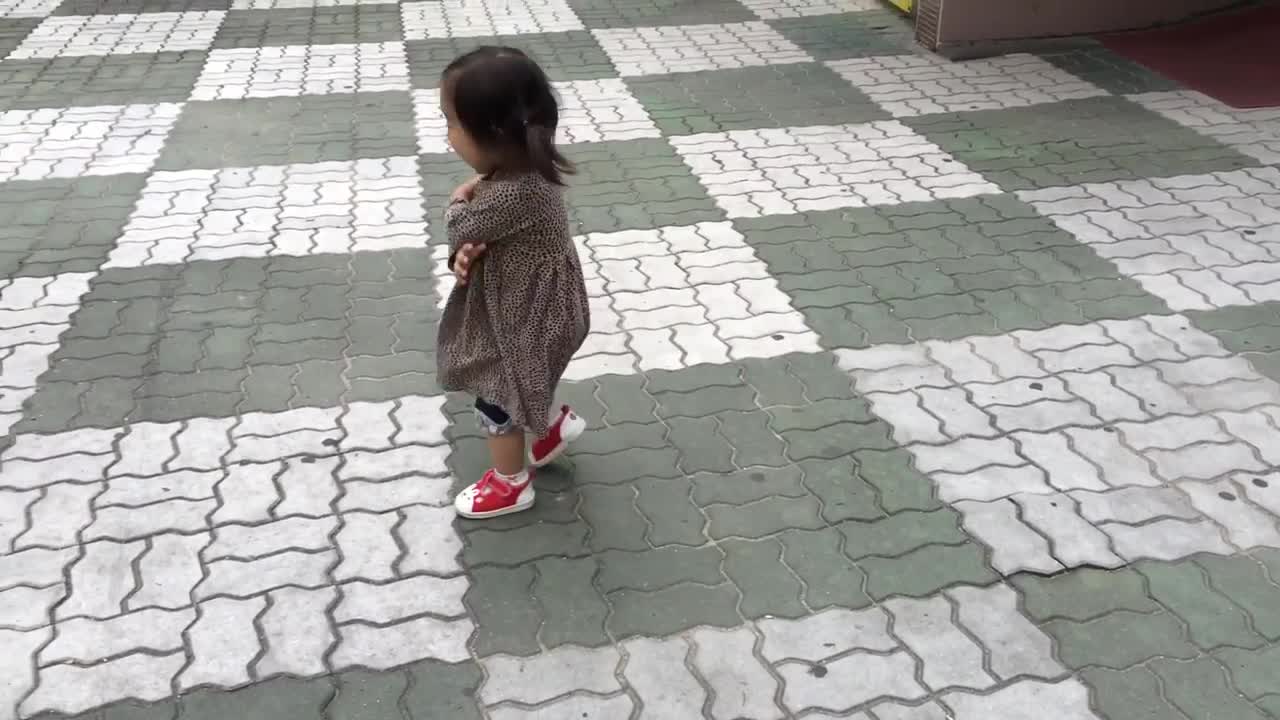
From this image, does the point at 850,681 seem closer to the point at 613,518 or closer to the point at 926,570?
the point at 926,570

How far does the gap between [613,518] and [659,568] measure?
0.29 meters

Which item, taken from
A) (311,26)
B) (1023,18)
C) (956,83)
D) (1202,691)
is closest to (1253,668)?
(1202,691)

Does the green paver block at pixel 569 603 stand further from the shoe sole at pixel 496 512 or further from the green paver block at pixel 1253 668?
the green paver block at pixel 1253 668

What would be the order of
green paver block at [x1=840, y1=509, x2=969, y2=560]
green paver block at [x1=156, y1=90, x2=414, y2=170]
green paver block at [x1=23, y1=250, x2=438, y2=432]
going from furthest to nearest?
green paver block at [x1=156, y1=90, x2=414, y2=170] → green paver block at [x1=23, y1=250, x2=438, y2=432] → green paver block at [x1=840, y1=509, x2=969, y2=560]

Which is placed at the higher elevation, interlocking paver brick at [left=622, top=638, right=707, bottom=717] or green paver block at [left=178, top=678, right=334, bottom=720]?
green paver block at [left=178, top=678, right=334, bottom=720]

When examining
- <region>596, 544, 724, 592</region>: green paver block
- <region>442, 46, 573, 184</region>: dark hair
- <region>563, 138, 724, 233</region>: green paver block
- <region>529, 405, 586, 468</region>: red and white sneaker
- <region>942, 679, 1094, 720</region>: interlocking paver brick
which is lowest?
<region>563, 138, 724, 233</region>: green paver block

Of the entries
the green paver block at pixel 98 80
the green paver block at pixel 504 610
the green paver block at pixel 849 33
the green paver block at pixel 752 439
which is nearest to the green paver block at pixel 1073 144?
the green paver block at pixel 849 33

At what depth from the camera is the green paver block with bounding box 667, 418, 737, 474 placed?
3760mm

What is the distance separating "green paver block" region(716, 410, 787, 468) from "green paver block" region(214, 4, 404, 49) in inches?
244

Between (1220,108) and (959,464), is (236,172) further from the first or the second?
(1220,108)

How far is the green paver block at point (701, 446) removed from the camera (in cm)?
376

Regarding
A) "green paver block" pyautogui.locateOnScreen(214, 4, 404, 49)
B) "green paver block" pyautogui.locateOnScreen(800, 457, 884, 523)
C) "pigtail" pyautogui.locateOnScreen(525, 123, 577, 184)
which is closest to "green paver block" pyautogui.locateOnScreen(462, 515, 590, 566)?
"green paver block" pyautogui.locateOnScreen(800, 457, 884, 523)

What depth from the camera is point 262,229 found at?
5.62m

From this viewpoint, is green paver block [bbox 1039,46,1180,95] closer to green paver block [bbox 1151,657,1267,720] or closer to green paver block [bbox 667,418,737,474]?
green paver block [bbox 667,418,737,474]
